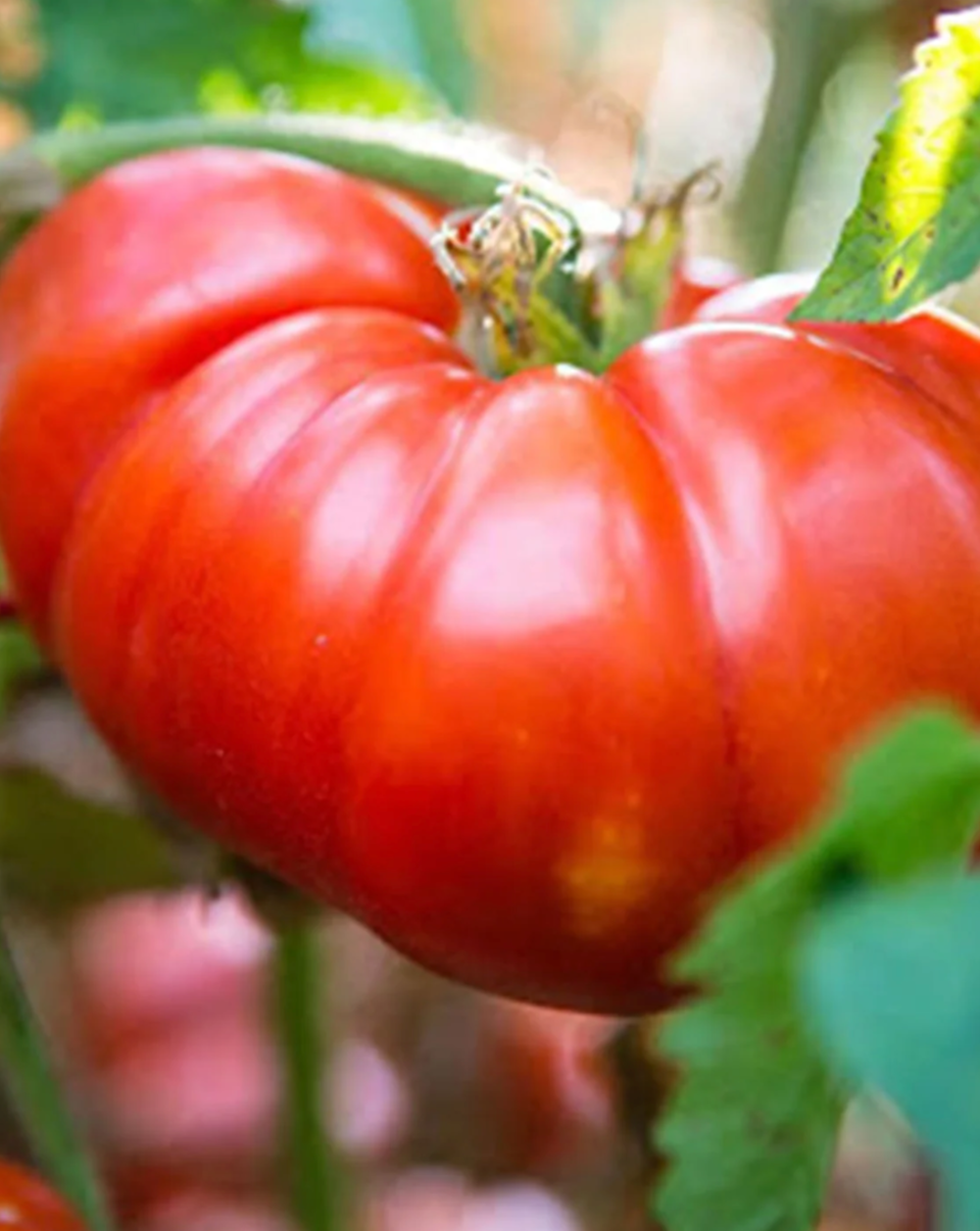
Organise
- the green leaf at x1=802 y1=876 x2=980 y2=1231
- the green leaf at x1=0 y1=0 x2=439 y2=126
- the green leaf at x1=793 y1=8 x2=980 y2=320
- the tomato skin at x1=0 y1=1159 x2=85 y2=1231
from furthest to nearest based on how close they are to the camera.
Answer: the green leaf at x1=0 y1=0 x2=439 y2=126 < the tomato skin at x1=0 y1=1159 x2=85 y2=1231 < the green leaf at x1=793 y1=8 x2=980 y2=320 < the green leaf at x1=802 y1=876 x2=980 y2=1231

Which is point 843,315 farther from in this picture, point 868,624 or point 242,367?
point 242,367

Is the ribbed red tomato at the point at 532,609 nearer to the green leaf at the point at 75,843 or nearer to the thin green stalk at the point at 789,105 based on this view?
the green leaf at the point at 75,843

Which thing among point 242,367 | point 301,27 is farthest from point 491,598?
point 301,27

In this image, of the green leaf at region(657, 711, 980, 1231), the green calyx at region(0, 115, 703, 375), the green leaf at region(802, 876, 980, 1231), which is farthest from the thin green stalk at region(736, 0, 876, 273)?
the green leaf at region(802, 876, 980, 1231)

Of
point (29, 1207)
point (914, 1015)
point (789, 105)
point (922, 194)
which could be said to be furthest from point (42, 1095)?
point (789, 105)

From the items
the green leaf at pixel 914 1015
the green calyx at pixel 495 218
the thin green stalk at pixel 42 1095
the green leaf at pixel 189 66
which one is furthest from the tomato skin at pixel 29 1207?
the green leaf at pixel 189 66

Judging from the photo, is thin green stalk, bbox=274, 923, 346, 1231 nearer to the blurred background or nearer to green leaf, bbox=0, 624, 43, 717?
the blurred background

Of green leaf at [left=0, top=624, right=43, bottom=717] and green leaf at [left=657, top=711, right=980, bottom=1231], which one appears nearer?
green leaf at [left=657, top=711, right=980, bottom=1231]
